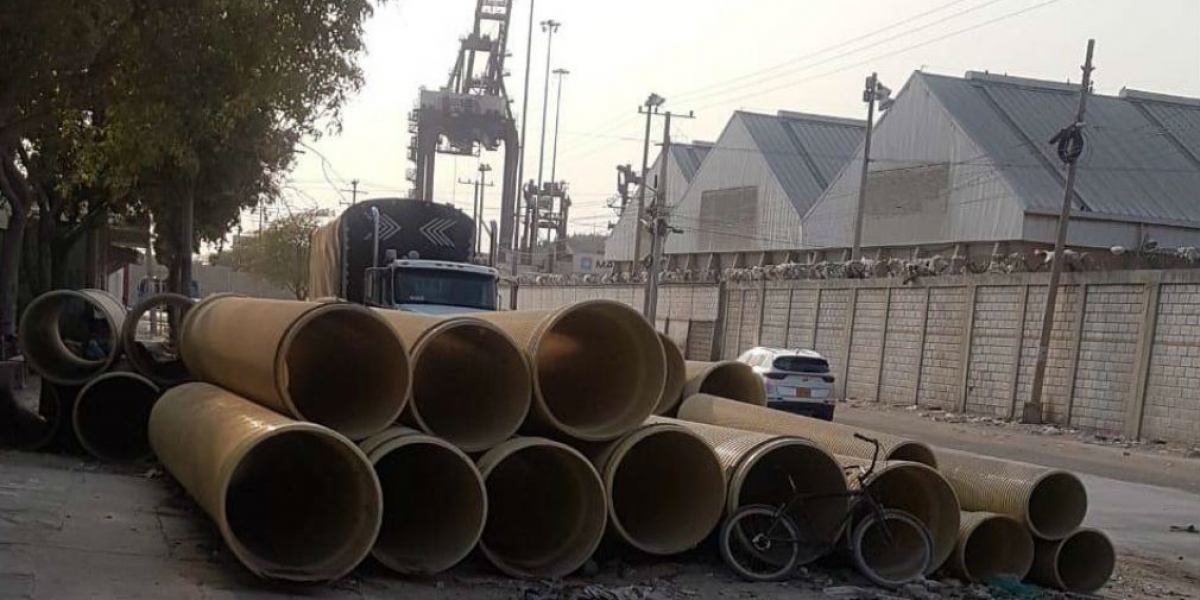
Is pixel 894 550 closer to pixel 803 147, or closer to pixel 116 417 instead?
pixel 116 417

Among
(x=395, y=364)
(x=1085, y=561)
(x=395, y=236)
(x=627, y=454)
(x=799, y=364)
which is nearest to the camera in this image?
(x=395, y=364)

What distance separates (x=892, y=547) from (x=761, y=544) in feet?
3.38

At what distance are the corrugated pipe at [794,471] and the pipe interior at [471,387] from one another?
148 centimetres

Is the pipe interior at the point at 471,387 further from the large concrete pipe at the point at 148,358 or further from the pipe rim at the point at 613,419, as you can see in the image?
the large concrete pipe at the point at 148,358

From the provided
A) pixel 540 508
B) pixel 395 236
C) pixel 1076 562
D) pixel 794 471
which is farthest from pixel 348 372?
pixel 395 236

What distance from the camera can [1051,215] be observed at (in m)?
41.7

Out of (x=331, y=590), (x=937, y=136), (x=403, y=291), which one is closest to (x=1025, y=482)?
(x=331, y=590)

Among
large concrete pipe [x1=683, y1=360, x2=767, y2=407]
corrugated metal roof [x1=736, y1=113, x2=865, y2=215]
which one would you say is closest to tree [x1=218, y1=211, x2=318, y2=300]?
corrugated metal roof [x1=736, y1=113, x2=865, y2=215]

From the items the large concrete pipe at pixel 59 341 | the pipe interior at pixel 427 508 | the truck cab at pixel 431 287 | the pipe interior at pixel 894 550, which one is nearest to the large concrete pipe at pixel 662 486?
the pipe interior at pixel 427 508

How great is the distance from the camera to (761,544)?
7.91 metres

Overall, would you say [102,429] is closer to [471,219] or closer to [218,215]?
[471,219]

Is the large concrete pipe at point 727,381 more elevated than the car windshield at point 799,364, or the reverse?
the large concrete pipe at point 727,381

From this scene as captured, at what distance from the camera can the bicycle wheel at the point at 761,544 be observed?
7.86 metres

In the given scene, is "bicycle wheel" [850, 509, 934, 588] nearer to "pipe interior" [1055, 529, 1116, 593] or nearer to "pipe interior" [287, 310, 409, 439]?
"pipe interior" [1055, 529, 1116, 593]
